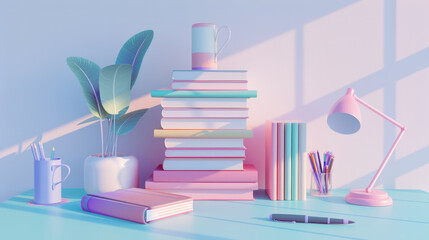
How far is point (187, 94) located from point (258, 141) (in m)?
0.37

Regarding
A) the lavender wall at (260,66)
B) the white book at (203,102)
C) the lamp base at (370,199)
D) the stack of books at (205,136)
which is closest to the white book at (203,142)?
the stack of books at (205,136)

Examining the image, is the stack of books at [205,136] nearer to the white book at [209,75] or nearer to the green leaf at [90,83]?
Answer: the white book at [209,75]

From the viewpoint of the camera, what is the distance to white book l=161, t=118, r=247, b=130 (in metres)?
1.25

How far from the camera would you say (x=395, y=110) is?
1460 millimetres

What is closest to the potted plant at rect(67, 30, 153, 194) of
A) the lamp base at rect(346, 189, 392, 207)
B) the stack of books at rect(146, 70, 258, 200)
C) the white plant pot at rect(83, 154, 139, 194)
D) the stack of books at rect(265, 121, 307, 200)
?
the white plant pot at rect(83, 154, 139, 194)

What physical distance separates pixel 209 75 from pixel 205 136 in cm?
19

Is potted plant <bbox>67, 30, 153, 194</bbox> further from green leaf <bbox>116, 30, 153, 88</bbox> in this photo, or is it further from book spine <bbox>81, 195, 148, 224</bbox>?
book spine <bbox>81, 195, 148, 224</bbox>

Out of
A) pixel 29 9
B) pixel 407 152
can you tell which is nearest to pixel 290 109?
pixel 407 152

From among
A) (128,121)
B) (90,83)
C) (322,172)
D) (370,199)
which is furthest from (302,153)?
(90,83)

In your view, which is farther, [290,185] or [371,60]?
[371,60]

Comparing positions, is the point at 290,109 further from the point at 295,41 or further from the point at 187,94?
the point at 187,94

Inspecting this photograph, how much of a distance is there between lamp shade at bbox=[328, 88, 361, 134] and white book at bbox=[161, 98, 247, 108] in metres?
0.27

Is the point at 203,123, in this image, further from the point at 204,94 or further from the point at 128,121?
the point at 128,121

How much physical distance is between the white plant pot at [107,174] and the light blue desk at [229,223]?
0.08 meters
